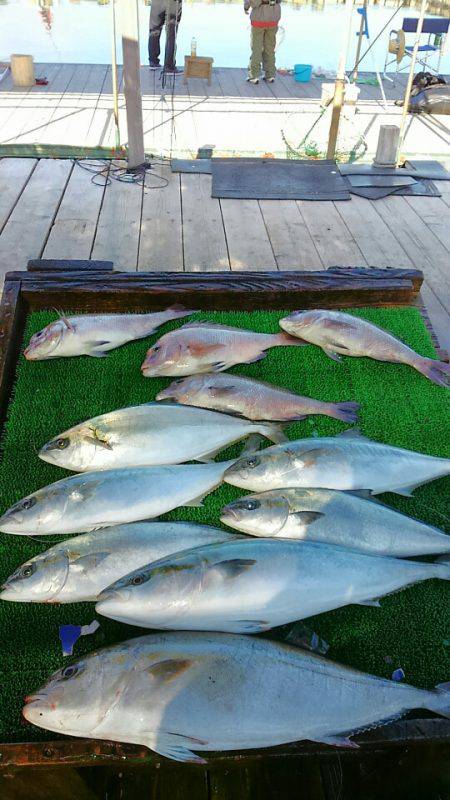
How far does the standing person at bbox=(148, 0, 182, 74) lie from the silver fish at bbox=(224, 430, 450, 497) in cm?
1033

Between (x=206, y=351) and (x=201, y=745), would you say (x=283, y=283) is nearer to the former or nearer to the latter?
(x=206, y=351)

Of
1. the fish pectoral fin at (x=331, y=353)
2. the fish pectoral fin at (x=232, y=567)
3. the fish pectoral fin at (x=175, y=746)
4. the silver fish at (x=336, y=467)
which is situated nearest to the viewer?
the fish pectoral fin at (x=175, y=746)

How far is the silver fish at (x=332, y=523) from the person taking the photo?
72.8 inches

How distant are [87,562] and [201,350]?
3.62ft

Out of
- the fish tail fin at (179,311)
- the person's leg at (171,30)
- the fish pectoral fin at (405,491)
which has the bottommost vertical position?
the fish pectoral fin at (405,491)

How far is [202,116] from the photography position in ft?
28.7

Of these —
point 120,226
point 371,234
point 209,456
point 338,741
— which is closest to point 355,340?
point 209,456

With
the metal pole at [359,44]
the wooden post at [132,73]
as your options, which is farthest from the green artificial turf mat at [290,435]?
the metal pole at [359,44]

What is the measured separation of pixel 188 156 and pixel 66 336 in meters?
4.99

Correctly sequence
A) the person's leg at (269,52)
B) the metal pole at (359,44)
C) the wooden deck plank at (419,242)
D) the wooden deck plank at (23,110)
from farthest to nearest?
the metal pole at (359,44), the person's leg at (269,52), the wooden deck plank at (23,110), the wooden deck plank at (419,242)

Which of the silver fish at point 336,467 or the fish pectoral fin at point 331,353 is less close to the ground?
the fish pectoral fin at point 331,353

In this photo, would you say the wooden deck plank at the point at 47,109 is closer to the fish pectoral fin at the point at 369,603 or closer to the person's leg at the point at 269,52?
the person's leg at the point at 269,52

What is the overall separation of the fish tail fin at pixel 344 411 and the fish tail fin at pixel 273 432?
0.79ft

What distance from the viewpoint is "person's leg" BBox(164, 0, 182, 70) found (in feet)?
32.7
